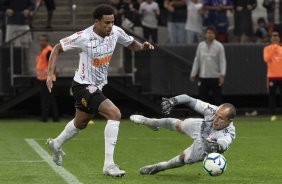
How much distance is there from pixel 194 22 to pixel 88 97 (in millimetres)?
13205

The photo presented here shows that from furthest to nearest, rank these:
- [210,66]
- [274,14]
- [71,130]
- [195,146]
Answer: [274,14] → [210,66] → [71,130] → [195,146]

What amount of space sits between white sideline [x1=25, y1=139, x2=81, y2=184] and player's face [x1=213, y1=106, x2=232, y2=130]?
184 cm

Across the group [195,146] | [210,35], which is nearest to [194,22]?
[210,35]

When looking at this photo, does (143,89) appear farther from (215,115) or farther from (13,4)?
(215,115)

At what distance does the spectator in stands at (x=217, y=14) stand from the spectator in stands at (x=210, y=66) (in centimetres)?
245

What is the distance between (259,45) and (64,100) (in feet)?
18.6

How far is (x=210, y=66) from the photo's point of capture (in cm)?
2280

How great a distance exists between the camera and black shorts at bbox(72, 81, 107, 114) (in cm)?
1201

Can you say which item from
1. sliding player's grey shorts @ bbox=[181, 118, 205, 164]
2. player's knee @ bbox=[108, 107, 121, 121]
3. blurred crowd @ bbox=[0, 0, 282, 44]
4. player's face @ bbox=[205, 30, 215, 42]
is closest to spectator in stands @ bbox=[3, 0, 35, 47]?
blurred crowd @ bbox=[0, 0, 282, 44]

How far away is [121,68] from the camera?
23.8 metres

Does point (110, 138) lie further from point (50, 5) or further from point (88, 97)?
point (50, 5)

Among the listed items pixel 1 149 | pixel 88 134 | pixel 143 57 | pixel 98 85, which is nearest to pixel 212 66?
pixel 143 57

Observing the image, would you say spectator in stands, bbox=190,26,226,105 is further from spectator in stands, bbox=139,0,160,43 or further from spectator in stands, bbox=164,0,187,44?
spectator in stands, bbox=139,0,160,43

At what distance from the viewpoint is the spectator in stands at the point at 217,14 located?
2506cm
